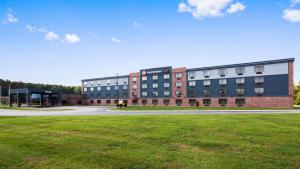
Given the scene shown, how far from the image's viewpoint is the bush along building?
52188mm

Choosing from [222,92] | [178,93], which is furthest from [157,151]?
[178,93]

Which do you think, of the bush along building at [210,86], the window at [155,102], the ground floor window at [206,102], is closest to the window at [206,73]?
the bush along building at [210,86]

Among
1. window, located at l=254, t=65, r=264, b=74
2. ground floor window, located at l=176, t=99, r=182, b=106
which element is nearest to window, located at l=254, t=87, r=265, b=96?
window, located at l=254, t=65, r=264, b=74

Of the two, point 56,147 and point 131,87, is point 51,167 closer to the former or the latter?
point 56,147

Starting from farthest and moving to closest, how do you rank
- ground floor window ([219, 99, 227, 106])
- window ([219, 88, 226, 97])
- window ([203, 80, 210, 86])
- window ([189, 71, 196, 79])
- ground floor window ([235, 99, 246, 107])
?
window ([189, 71, 196, 79])
window ([203, 80, 210, 86])
window ([219, 88, 226, 97])
ground floor window ([219, 99, 227, 106])
ground floor window ([235, 99, 246, 107])

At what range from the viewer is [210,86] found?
62.9 m

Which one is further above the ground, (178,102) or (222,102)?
(222,102)

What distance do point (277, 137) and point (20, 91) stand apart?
7919cm

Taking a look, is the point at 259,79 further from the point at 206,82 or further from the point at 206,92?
the point at 206,92

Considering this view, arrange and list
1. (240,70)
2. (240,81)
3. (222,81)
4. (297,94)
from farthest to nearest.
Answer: (297,94)
(222,81)
(240,70)
(240,81)

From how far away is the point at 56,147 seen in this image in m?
8.81

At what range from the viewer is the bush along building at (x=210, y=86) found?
171 ft

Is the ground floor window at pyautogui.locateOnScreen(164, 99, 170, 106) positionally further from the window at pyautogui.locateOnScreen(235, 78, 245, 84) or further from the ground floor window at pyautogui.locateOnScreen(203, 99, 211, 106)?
the window at pyautogui.locateOnScreen(235, 78, 245, 84)

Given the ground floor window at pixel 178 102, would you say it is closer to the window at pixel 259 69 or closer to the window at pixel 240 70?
the window at pixel 240 70
